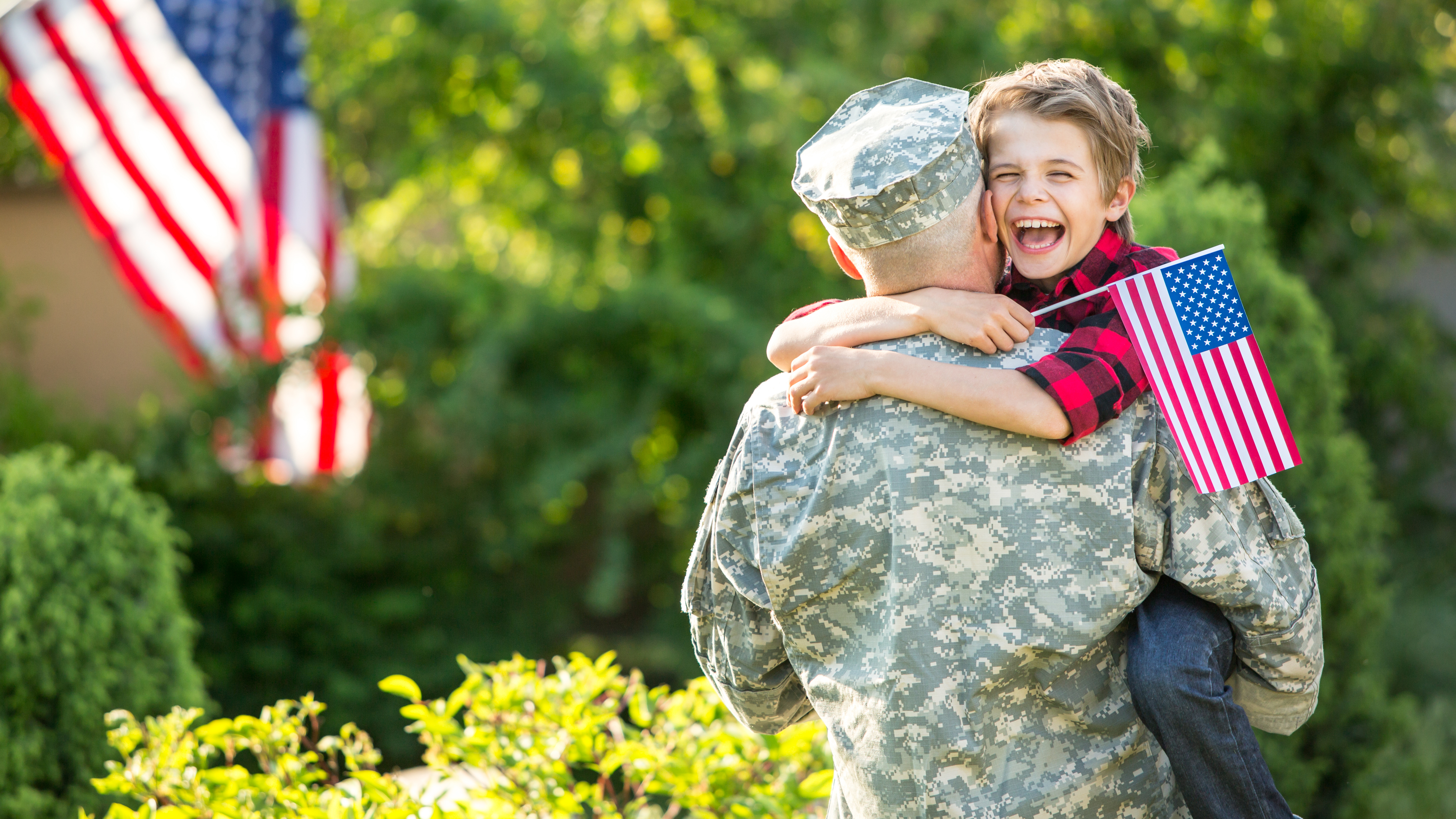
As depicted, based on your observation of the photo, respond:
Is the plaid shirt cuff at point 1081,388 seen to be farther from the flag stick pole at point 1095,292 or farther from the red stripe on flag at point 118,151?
the red stripe on flag at point 118,151

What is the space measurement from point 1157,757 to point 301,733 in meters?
1.90

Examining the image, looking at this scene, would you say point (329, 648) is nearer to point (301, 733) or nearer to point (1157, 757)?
point (301, 733)

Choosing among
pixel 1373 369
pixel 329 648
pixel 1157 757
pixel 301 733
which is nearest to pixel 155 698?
pixel 301 733

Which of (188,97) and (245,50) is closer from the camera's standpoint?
(188,97)

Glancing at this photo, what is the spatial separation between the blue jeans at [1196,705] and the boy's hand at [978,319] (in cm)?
43

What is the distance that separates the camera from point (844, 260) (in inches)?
78.1

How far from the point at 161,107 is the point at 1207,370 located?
6.15m

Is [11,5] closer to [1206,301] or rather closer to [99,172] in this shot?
[99,172]

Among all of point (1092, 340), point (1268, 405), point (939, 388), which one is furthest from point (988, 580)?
point (1268, 405)

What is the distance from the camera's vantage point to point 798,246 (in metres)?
6.96

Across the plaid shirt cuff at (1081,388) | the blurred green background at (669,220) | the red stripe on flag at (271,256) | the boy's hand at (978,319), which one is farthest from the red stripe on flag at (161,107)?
the plaid shirt cuff at (1081,388)

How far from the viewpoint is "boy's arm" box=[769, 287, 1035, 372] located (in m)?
1.66

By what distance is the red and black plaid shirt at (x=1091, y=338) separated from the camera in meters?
1.61

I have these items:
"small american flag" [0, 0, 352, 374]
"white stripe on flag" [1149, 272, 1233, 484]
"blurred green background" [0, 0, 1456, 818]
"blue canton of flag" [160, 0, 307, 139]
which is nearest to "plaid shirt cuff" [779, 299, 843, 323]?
"white stripe on flag" [1149, 272, 1233, 484]
